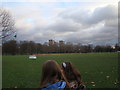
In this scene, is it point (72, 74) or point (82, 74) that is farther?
point (82, 74)

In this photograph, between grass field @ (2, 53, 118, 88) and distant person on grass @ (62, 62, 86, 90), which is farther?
grass field @ (2, 53, 118, 88)

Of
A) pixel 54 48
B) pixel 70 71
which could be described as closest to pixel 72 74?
pixel 70 71

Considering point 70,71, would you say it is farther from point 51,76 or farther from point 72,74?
point 51,76

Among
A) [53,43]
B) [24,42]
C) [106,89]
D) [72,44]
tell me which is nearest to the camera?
[106,89]

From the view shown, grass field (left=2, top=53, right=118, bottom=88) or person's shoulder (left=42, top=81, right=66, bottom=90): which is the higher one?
person's shoulder (left=42, top=81, right=66, bottom=90)

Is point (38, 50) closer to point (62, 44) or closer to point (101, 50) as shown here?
point (62, 44)

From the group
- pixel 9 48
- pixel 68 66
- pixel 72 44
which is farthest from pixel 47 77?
pixel 72 44

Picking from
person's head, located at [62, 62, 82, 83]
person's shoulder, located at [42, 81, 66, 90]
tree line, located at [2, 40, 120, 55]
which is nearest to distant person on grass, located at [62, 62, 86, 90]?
person's head, located at [62, 62, 82, 83]

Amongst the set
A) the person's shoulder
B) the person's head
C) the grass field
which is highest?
the person's head

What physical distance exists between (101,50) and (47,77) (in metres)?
158

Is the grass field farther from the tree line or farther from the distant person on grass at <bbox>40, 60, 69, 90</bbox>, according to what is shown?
the tree line

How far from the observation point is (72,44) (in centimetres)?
16750

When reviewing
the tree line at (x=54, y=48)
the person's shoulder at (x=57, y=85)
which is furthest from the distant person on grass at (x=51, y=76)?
the tree line at (x=54, y=48)

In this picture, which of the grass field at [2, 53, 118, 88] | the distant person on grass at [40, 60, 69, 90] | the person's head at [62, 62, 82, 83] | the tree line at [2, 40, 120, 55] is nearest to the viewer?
the distant person on grass at [40, 60, 69, 90]
